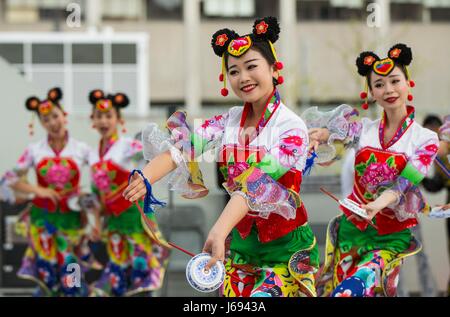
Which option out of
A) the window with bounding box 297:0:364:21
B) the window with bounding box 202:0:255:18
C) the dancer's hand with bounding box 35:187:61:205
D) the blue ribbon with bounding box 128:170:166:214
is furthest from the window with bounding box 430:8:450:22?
the blue ribbon with bounding box 128:170:166:214

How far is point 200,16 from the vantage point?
23.8 m

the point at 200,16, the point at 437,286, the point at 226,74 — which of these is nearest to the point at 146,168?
the point at 226,74

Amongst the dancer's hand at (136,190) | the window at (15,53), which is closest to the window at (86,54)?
the window at (15,53)

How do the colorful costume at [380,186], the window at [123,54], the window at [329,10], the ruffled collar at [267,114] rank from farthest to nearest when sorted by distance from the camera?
the window at [329,10], the window at [123,54], the colorful costume at [380,186], the ruffled collar at [267,114]

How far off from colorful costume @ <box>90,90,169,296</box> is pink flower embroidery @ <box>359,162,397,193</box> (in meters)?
2.65

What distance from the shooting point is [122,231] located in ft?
25.5

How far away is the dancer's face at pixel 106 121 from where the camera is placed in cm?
766

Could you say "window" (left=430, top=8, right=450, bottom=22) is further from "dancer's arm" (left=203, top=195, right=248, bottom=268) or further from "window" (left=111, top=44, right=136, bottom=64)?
"dancer's arm" (left=203, top=195, right=248, bottom=268)

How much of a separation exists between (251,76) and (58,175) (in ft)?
11.5

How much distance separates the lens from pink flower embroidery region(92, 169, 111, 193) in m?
7.73

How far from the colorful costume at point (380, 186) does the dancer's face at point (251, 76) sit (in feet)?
2.47

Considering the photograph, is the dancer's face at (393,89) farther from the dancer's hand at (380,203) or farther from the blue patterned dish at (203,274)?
the blue patterned dish at (203,274)
